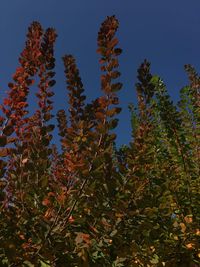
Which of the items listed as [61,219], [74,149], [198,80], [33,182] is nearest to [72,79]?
[74,149]

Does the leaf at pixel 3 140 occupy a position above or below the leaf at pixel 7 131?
below

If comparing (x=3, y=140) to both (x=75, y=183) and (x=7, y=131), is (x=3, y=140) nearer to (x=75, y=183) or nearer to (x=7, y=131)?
(x=7, y=131)

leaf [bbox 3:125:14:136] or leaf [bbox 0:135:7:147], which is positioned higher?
leaf [bbox 3:125:14:136]

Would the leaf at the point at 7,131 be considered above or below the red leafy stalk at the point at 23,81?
below

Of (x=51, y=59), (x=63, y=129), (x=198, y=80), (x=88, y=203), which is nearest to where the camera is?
(x=88, y=203)

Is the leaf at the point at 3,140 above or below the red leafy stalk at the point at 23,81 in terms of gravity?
below

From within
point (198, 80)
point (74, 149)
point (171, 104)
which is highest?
point (198, 80)

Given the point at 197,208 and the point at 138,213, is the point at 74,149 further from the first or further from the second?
the point at 197,208

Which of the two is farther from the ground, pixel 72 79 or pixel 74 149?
pixel 72 79

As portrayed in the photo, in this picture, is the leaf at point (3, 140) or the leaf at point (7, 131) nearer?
the leaf at point (3, 140)

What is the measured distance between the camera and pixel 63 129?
13.1 ft

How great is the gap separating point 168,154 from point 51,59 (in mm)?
4628

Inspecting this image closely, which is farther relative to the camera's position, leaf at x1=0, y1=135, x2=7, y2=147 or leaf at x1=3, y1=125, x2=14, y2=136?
leaf at x1=3, y1=125, x2=14, y2=136

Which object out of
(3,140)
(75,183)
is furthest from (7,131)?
(75,183)
